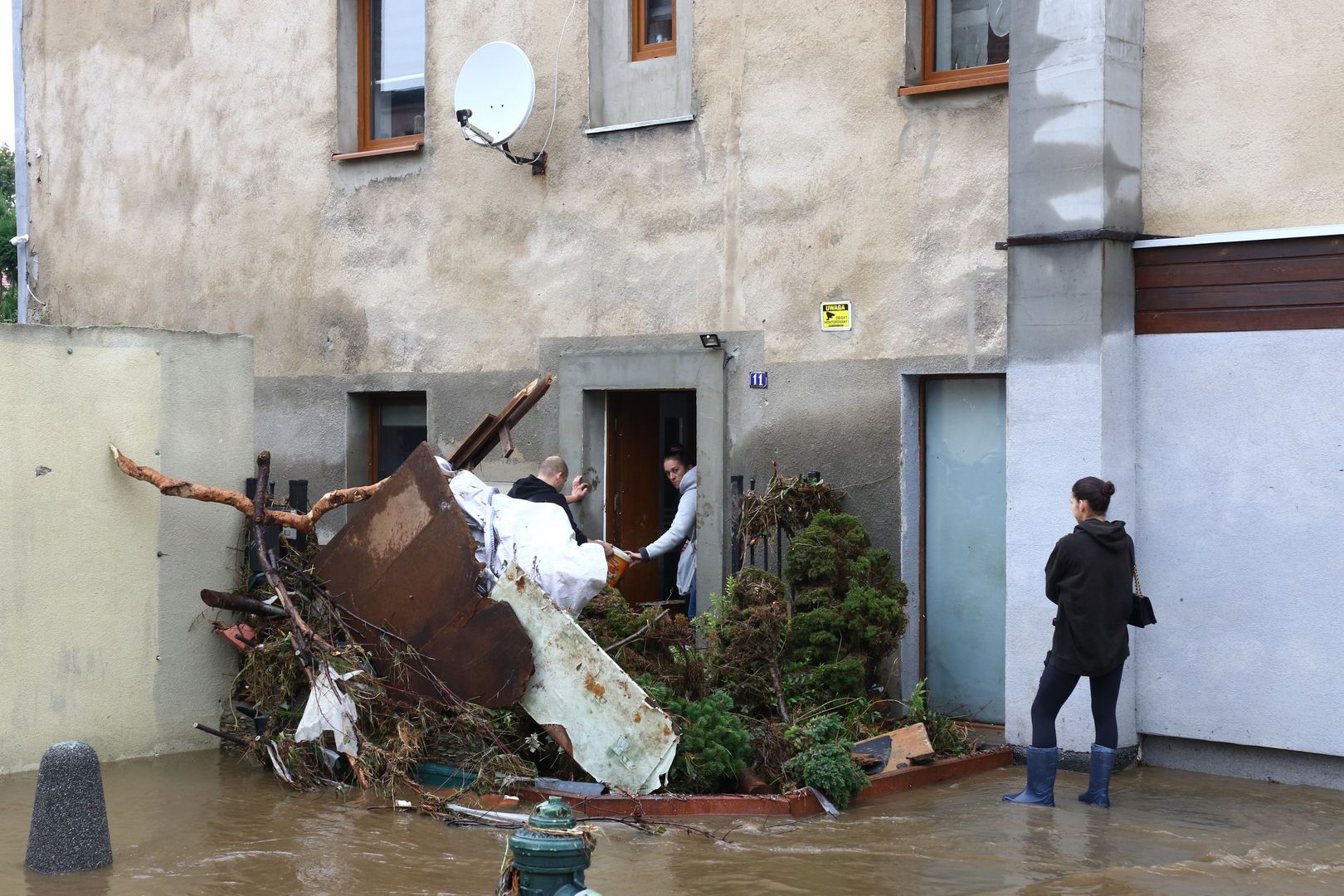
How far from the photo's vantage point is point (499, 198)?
12.3m

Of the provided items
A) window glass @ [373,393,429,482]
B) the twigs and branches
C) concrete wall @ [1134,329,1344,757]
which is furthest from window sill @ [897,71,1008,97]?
window glass @ [373,393,429,482]

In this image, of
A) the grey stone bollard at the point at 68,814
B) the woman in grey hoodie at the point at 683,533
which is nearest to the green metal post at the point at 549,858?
the grey stone bollard at the point at 68,814

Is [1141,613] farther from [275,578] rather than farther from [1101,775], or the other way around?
[275,578]

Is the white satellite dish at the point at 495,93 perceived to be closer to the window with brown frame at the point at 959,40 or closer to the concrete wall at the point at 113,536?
the concrete wall at the point at 113,536

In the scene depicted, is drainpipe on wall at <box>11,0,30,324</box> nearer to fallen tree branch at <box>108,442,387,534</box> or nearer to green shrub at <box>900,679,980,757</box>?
fallen tree branch at <box>108,442,387,534</box>

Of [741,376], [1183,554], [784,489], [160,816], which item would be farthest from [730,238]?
[160,816]

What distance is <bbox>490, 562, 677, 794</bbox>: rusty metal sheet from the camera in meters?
7.81

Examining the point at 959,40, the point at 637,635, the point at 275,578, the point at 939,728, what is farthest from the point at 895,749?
A: the point at 959,40

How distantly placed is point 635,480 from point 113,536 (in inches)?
174

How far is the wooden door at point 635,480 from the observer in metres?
12.1

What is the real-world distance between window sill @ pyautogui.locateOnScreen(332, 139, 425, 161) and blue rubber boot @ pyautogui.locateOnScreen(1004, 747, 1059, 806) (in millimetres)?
7371

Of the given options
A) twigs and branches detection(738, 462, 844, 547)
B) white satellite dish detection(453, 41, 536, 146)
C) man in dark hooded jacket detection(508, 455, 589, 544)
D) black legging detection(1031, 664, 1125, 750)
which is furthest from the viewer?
white satellite dish detection(453, 41, 536, 146)

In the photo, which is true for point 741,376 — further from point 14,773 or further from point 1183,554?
point 14,773

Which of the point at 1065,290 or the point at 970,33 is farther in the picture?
the point at 970,33
